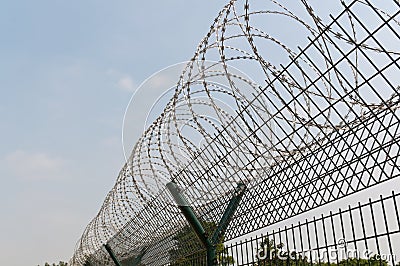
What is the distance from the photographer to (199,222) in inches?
311

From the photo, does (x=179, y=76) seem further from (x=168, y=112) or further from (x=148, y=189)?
(x=148, y=189)

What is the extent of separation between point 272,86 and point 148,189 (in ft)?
15.2

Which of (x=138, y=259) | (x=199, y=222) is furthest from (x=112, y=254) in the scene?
(x=199, y=222)

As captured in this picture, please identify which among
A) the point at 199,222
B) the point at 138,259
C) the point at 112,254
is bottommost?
the point at 199,222

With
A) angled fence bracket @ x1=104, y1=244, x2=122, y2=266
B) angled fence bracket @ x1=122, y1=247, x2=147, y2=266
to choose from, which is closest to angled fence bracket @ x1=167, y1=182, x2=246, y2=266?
angled fence bracket @ x1=122, y1=247, x2=147, y2=266

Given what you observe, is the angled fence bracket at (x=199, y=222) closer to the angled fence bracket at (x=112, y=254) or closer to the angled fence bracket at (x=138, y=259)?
the angled fence bracket at (x=138, y=259)

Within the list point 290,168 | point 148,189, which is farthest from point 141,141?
point 290,168

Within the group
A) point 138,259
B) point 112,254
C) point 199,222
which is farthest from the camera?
point 112,254

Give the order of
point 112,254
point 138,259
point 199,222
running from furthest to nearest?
point 112,254 → point 138,259 → point 199,222

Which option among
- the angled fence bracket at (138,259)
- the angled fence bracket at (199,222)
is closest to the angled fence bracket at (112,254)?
the angled fence bracket at (138,259)

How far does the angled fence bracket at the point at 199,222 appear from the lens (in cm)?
721

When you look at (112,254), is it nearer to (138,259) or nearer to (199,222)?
(138,259)

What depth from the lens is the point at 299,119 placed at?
517cm

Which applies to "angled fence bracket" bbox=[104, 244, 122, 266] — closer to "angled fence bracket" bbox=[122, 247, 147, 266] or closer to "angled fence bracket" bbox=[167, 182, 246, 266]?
"angled fence bracket" bbox=[122, 247, 147, 266]
